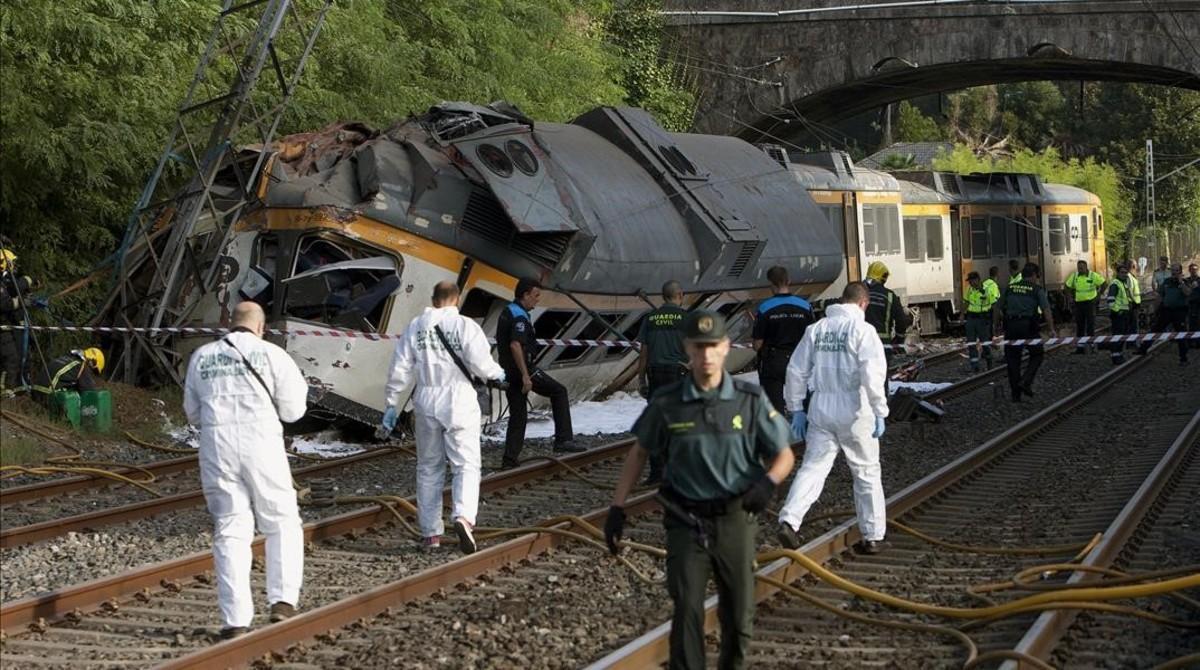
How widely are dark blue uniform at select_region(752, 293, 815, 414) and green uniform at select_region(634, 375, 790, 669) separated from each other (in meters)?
6.62

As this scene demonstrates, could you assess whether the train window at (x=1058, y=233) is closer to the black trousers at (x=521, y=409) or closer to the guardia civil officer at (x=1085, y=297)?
the guardia civil officer at (x=1085, y=297)

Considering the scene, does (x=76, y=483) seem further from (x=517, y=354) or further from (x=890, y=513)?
(x=890, y=513)

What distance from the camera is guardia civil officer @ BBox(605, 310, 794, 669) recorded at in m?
6.12

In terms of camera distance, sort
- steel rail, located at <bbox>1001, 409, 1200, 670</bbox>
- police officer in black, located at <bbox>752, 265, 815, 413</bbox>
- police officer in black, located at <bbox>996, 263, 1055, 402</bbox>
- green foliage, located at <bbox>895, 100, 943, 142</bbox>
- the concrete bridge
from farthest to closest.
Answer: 1. green foliage, located at <bbox>895, 100, 943, 142</bbox>
2. the concrete bridge
3. police officer in black, located at <bbox>996, 263, 1055, 402</bbox>
4. police officer in black, located at <bbox>752, 265, 815, 413</bbox>
5. steel rail, located at <bbox>1001, 409, 1200, 670</bbox>

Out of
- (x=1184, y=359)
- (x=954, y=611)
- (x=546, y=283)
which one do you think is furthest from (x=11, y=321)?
(x=1184, y=359)

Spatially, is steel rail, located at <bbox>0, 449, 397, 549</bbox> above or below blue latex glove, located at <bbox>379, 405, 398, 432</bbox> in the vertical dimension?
→ below

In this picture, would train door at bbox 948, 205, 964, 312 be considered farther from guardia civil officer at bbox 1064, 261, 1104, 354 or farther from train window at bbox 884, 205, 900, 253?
guardia civil officer at bbox 1064, 261, 1104, 354

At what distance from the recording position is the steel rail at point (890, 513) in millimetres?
7231

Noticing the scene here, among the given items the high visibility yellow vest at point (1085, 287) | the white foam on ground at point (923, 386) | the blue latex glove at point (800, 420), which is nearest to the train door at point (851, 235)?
the high visibility yellow vest at point (1085, 287)

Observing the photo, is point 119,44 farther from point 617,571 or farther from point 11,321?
point 617,571

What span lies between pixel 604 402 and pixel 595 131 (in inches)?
137

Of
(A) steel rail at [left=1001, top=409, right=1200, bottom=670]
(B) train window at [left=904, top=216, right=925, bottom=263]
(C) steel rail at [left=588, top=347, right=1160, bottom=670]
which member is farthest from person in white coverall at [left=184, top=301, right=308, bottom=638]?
(B) train window at [left=904, top=216, right=925, bottom=263]

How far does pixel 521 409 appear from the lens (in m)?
13.7

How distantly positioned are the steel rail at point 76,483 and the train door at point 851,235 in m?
15.8
